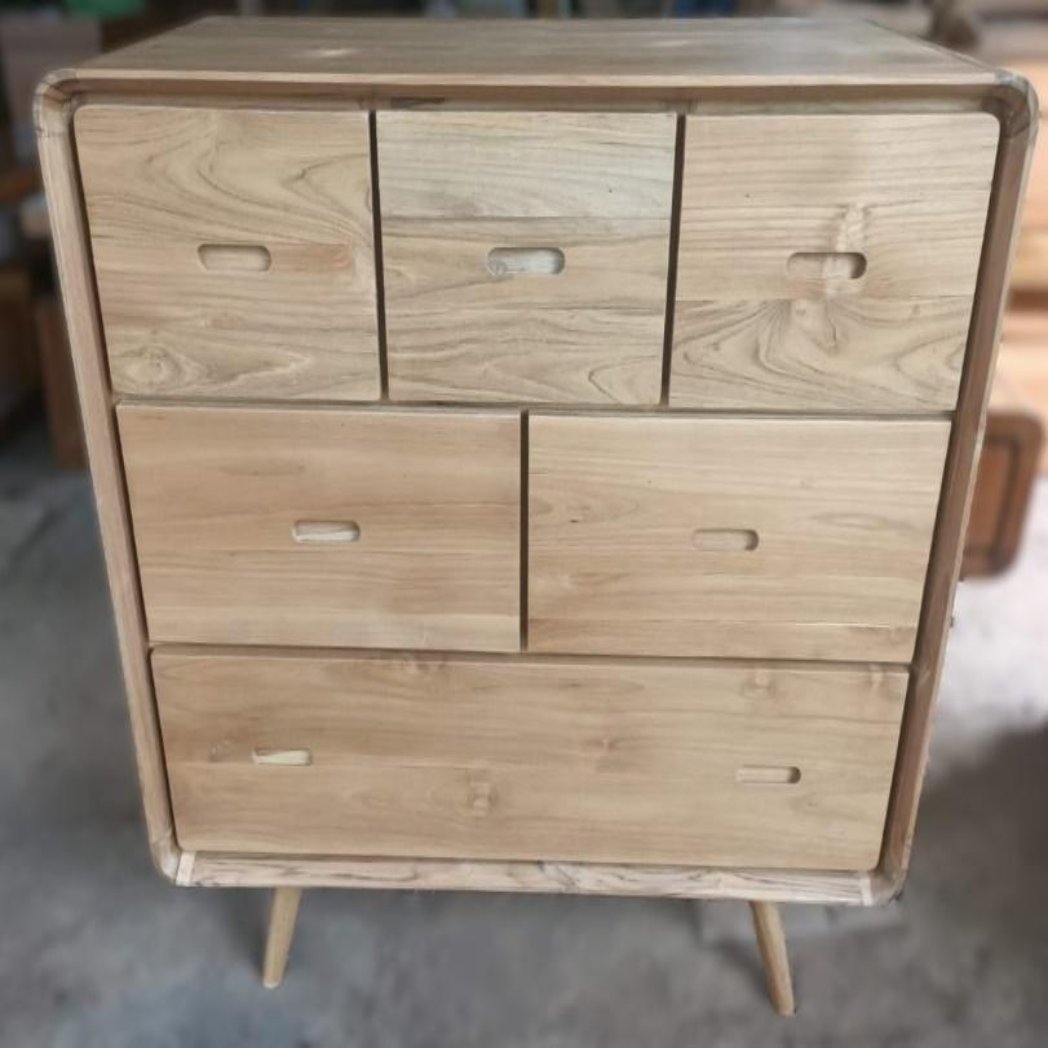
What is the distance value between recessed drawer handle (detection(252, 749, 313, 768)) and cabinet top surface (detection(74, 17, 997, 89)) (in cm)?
58

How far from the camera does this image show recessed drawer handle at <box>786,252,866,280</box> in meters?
0.92

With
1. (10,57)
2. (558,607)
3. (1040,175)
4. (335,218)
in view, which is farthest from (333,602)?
(10,57)

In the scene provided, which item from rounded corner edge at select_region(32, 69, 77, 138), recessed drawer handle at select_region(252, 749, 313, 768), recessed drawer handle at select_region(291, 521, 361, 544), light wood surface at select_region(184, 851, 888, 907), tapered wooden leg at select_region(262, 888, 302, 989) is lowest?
tapered wooden leg at select_region(262, 888, 302, 989)

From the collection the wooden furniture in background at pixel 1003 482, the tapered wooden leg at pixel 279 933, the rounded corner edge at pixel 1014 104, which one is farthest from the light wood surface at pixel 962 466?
the wooden furniture in background at pixel 1003 482

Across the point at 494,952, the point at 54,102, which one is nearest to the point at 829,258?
the point at 54,102

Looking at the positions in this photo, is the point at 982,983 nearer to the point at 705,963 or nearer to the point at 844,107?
the point at 705,963

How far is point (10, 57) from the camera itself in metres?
2.83

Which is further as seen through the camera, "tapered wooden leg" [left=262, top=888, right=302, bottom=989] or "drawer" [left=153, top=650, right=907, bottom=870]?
"tapered wooden leg" [left=262, top=888, right=302, bottom=989]

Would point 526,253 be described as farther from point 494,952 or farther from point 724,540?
point 494,952

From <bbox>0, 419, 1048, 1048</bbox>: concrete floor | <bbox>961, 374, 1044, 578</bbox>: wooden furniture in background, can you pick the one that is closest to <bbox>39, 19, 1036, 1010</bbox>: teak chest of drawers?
<bbox>0, 419, 1048, 1048</bbox>: concrete floor

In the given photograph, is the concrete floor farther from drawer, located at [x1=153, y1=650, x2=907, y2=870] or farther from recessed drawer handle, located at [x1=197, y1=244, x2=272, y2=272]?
recessed drawer handle, located at [x1=197, y1=244, x2=272, y2=272]

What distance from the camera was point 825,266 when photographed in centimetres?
92

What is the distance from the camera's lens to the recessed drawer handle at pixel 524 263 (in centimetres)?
93

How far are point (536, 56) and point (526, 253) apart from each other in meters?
0.20
